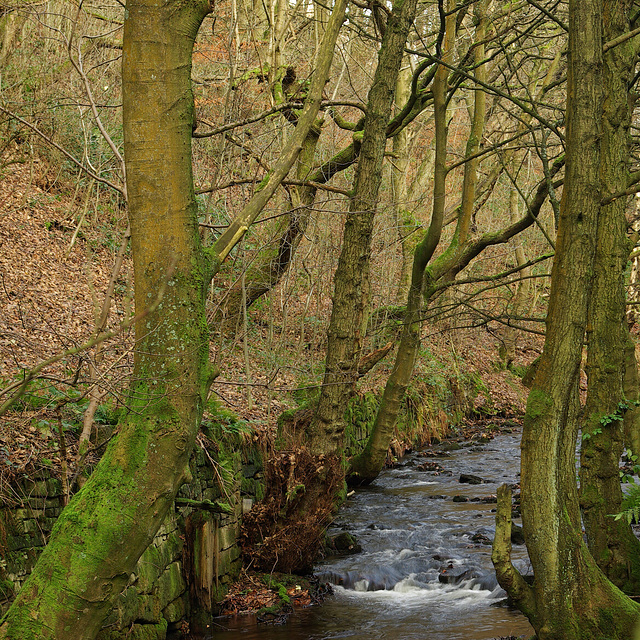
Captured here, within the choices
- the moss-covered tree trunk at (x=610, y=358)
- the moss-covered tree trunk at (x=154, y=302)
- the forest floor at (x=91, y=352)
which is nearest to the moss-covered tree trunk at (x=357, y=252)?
the forest floor at (x=91, y=352)

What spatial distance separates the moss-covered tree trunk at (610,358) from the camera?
5.35 meters

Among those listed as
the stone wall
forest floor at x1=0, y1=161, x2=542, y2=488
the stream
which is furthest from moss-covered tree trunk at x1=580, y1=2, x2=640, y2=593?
Result: the stone wall

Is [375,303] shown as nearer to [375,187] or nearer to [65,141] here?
[375,187]

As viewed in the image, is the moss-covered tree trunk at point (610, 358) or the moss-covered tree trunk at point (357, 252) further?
the moss-covered tree trunk at point (357, 252)

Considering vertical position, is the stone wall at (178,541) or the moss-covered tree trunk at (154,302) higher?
the moss-covered tree trunk at (154,302)

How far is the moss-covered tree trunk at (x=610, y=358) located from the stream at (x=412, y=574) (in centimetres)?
138

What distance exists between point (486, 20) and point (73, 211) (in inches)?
355

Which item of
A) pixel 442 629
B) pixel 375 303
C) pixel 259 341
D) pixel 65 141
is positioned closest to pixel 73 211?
pixel 65 141

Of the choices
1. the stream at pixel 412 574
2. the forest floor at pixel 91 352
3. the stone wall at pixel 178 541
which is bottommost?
the stream at pixel 412 574

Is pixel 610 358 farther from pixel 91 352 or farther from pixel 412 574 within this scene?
pixel 91 352

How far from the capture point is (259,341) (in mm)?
12102

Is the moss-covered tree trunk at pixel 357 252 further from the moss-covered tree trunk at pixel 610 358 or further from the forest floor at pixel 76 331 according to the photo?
the moss-covered tree trunk at pixel 610 358

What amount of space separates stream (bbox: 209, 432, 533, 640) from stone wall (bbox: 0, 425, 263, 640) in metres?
0.52

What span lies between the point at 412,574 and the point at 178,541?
312cm
